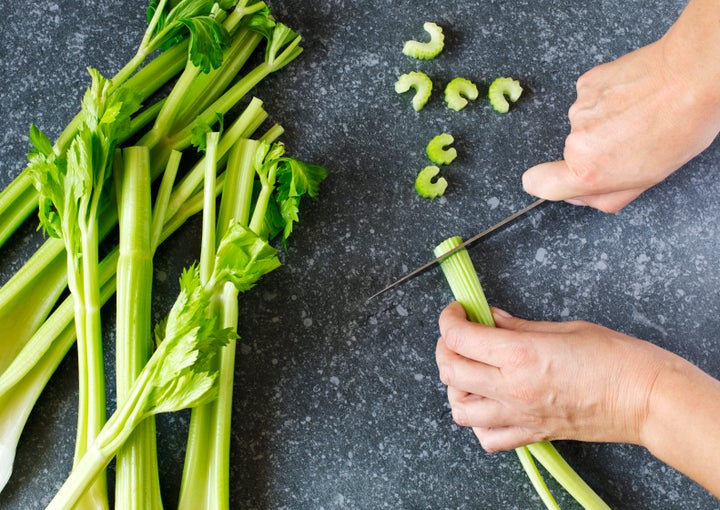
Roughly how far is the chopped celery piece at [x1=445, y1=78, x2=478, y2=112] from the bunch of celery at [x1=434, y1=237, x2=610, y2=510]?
0.35 meters

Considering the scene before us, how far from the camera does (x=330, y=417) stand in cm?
173

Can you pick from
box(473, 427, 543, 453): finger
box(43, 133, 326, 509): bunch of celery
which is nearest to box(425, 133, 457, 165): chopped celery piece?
box(43, 133, 326, 509): bunch of celery

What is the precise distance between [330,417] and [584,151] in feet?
2.79

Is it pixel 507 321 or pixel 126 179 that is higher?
pixel 126 179

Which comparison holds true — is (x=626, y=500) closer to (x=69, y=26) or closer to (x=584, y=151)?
(x=584, y=151)

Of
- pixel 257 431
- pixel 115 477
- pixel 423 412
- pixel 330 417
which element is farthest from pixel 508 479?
pixel 115 477

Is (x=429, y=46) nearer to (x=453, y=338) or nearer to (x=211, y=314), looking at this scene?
(x=453, y=338)

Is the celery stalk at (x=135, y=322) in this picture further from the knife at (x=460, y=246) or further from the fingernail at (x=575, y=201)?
the fingernail at (x=575, y=201)

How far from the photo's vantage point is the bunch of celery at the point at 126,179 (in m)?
1.56

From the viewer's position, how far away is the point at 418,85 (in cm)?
183

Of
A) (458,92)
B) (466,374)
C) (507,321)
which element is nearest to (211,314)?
(466,374)

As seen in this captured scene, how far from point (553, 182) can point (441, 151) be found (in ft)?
0.96

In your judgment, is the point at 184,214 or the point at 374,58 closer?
the point at 184,214

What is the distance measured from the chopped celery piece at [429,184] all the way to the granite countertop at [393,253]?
31 mm
